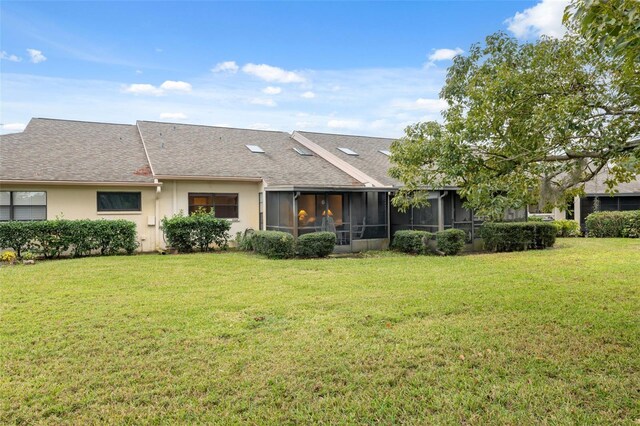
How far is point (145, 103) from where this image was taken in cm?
1986

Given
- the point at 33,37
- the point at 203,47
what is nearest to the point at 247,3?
the point at 203,47

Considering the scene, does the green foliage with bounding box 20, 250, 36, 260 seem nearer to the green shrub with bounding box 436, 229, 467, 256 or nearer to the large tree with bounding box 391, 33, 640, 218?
the large tree with bounding box 391, 33, 640, 218

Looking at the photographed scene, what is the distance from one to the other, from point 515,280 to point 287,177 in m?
9.34

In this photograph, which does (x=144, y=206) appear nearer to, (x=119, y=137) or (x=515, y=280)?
(x=119, y=137)

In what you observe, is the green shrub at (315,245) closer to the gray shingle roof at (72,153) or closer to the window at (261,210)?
the window at (261,210)

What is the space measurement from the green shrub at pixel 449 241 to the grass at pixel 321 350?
4749 millimetres

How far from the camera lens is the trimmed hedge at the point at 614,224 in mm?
19000

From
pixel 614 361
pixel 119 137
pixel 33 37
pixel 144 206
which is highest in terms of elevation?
pixel 33 37

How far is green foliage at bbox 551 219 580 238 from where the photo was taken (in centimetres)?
2031

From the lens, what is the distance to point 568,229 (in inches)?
807

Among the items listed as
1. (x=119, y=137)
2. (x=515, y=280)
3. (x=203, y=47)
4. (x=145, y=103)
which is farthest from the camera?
(x=145, y=103)

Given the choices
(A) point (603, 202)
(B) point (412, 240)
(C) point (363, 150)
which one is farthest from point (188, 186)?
(A) point (603, 202)

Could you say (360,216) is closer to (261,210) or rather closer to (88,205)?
(261,210)

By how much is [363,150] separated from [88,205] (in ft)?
40.1
